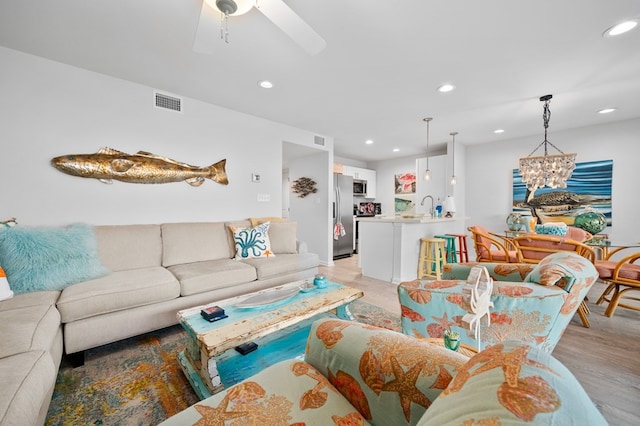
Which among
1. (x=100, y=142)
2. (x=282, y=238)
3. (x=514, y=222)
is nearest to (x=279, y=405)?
(x=282, y=238)

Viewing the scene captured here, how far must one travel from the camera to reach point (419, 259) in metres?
3.72

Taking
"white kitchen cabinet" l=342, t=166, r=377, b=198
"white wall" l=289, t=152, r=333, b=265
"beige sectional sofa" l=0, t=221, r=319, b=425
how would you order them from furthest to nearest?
1. "white kitchen cabinet" l=342, t=166, r=377, b=198
2. "white wall" l=289, t=152, r=333, b=265
3. "beige sectional sofa" l=0, t=221, r=319, b=425

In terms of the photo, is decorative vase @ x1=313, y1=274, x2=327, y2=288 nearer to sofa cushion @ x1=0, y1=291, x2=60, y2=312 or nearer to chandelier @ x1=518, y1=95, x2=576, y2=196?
sofa cushion @ x1=0, y1=291, x2=60, y2=312

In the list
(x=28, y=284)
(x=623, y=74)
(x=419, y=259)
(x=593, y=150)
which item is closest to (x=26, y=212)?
(x=28, y=284)

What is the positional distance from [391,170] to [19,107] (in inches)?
253

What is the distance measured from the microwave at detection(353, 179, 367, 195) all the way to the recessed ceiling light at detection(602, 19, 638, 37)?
184 inches

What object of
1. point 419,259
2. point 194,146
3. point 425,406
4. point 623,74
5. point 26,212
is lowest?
point 419,259

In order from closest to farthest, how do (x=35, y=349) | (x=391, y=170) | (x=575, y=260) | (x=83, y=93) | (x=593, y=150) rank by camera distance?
(x=35, y=349) → (x=575, y=260) → (x=83, y=93) → (x=593, y=150) → (x=391, y=170)

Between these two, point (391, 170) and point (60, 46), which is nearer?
point (60, 46)

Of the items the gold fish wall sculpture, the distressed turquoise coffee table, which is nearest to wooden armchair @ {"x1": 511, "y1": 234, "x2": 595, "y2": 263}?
the distressed turquoise coffee table

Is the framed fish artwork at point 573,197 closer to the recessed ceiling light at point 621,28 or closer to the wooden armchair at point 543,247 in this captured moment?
the wooden armchair at point 543,247

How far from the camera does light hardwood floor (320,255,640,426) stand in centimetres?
142

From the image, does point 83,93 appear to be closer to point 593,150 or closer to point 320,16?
point 320,16

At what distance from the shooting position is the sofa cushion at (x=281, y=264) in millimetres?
2664
